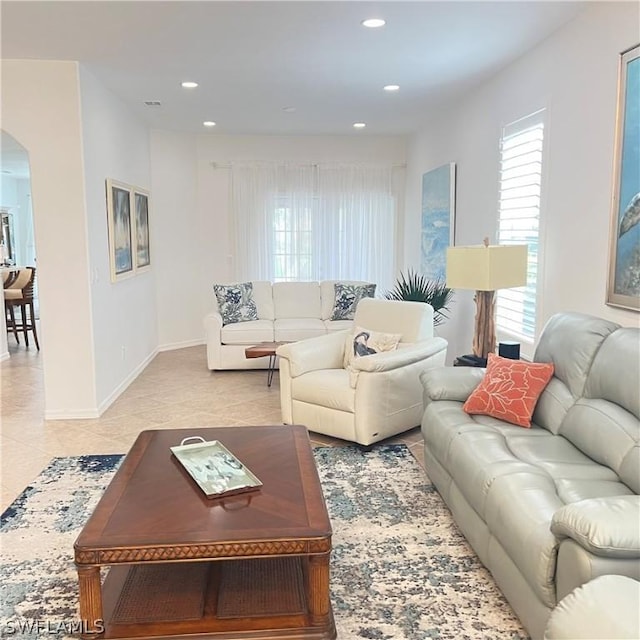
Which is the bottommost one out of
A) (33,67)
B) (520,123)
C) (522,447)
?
(522,447)

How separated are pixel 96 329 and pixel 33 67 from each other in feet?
6.48

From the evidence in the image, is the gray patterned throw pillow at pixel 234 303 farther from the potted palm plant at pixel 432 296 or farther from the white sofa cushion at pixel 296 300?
the potted palm plant at pixel 432 296

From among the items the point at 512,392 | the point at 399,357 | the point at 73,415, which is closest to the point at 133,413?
the point at 73,415

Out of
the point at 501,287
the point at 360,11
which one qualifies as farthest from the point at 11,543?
the point at 360,11

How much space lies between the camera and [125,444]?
13.6ft

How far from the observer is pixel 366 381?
3809mm

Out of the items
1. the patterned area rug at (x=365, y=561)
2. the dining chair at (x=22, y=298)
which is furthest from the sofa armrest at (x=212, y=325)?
the dining chair at (x=22, y=298)

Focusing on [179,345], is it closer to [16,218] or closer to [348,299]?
[348,299]

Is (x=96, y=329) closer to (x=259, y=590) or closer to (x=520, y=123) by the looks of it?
(x=259, y=590)

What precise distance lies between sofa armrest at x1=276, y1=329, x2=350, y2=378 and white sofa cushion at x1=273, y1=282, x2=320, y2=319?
2.16 metres

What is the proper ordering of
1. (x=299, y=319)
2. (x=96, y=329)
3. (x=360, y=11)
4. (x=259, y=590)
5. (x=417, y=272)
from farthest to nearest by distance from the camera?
1. (x=417, y=272)
2. (x=299, y=319)
3. (x=96, y=329)
4. (x=360, y=11)
5. (x=259, y=590)

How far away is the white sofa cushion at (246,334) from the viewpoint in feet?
20.4

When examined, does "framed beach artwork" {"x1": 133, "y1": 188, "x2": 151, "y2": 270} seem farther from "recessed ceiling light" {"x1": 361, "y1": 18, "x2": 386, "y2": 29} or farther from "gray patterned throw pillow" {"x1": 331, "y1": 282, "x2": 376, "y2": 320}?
"recessed ceiling light" {"x1": 361, "y1": 18, "x2": 386, "y2": 29}

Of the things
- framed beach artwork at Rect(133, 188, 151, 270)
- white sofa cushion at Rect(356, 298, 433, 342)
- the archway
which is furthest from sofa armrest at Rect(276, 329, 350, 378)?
the archway
